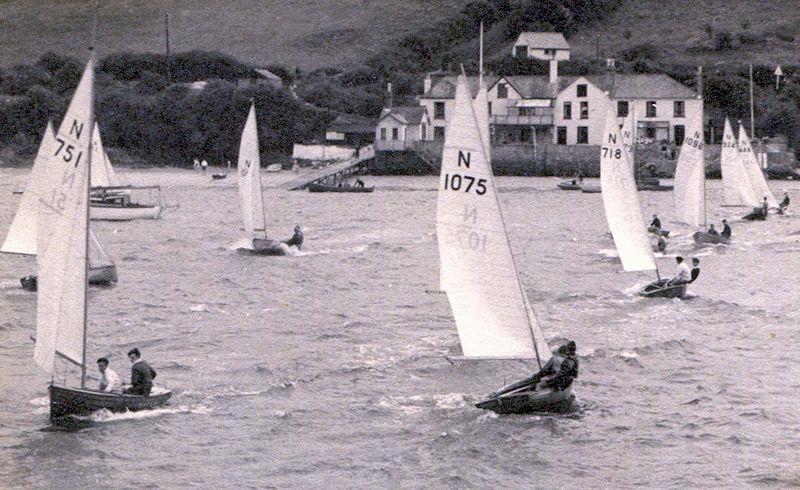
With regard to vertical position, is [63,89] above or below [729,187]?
above

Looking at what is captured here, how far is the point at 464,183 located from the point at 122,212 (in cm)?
5147

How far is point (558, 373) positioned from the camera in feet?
93.8

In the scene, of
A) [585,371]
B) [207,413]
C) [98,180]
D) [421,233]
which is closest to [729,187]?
[421,233]

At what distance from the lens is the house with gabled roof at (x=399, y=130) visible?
115 metres

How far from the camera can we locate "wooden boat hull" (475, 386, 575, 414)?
29.0m

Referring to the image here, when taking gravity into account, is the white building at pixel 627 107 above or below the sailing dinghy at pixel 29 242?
above

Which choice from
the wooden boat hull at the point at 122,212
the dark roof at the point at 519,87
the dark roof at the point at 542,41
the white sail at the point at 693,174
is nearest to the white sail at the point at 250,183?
the white sail at the point at 693,174

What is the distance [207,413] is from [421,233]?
4085 cm

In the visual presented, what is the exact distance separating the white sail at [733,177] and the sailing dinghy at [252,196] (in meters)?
27.3

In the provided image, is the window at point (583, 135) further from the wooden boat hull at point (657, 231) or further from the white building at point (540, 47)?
the wooden boat hull at point (657, 231)

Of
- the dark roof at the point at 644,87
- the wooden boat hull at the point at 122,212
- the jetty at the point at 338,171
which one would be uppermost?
the dark roof at the point at 644,87

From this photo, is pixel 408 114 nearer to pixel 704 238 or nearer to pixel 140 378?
pixel 704 238

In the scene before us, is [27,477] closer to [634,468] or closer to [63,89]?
[634,468]

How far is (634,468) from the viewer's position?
86.6ft
